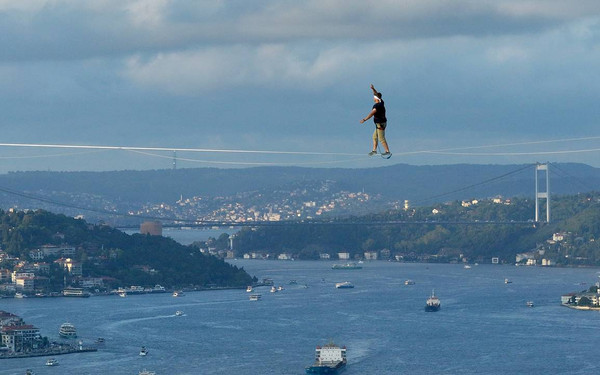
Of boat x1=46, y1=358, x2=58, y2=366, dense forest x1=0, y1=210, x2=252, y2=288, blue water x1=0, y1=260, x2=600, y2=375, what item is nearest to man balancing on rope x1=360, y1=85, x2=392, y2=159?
blue water x1=0, y1=260, x2=600, y2=375

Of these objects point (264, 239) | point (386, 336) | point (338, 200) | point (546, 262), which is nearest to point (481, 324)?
point (386, 336)

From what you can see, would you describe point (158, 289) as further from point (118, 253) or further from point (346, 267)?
point (346, 267)

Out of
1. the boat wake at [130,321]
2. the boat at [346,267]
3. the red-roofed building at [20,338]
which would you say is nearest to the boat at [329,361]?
the red-roofed building at [20,338]

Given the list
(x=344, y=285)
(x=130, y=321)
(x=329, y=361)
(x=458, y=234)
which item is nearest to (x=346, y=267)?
(x=458, y=234)

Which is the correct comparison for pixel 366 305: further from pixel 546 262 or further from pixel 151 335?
pixel 546 262

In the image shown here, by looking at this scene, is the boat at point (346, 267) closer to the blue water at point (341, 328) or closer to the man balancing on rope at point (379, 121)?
the blue water at point (341, 328)

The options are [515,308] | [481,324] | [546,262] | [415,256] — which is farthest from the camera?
[415,256]
